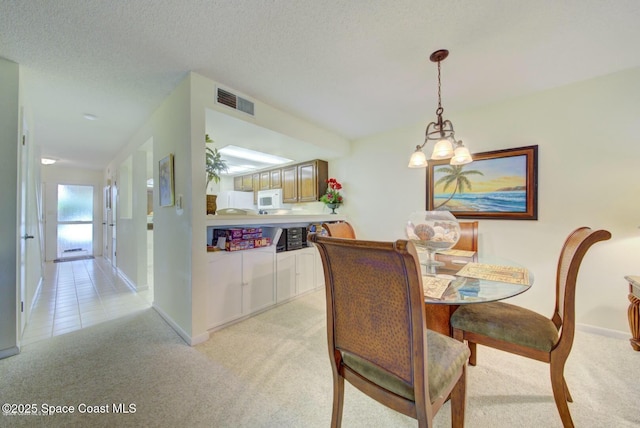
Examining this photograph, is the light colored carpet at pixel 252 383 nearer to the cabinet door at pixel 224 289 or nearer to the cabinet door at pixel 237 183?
the cabinet door at pixel 224 289

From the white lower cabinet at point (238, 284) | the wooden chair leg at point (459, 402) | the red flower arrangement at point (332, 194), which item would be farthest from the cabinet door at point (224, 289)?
the wooden chair leg at point (459, 402)

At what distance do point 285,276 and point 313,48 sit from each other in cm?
241

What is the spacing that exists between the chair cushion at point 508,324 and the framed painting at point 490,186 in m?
1.46

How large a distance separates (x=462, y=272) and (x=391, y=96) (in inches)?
75.8

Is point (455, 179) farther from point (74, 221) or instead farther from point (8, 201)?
point (74, 221)

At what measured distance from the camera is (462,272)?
5.07 feet

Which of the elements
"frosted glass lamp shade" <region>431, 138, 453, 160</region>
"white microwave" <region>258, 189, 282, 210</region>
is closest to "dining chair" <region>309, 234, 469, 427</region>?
"frosted glass lamp shade" <region>431, 138, 453, 160</region>

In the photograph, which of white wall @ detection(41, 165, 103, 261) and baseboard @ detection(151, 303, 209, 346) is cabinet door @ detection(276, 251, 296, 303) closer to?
baseboard @ detection(151, 303, 209, 346)

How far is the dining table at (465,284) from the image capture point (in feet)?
3.69

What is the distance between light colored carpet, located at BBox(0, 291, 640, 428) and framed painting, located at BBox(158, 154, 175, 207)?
1301 millimetres

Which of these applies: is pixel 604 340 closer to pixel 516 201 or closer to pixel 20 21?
pixel 516 201

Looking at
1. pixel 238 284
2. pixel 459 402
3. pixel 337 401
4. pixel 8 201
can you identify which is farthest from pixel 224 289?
pixel 459 402

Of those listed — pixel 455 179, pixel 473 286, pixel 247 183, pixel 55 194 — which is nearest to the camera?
pixel 473 286

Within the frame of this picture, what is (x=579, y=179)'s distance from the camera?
2232 millimetres
